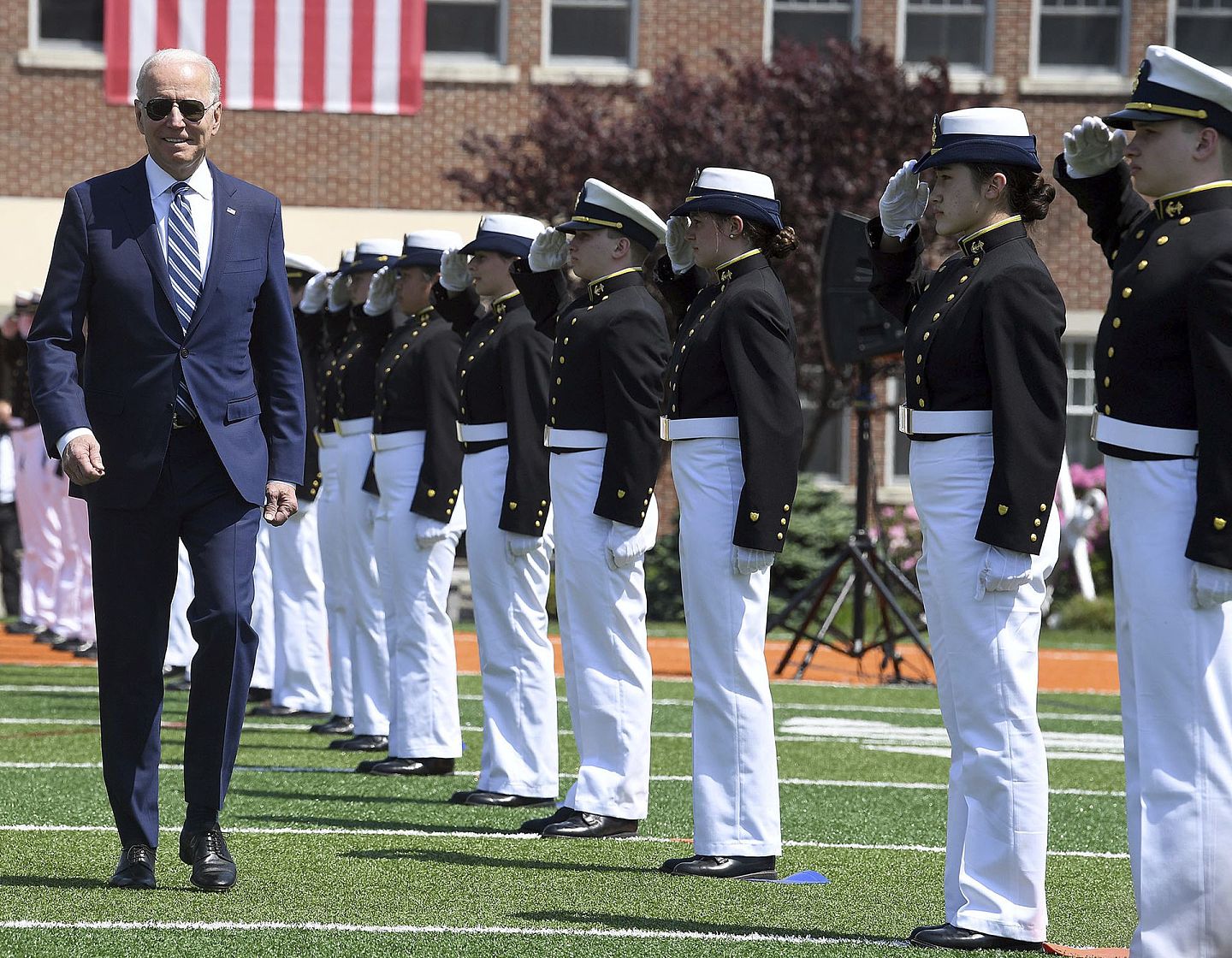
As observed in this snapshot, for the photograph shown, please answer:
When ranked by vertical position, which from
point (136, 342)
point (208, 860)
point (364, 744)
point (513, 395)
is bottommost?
point (364, 744)

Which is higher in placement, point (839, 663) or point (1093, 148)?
point (1093, 148)

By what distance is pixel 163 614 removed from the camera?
18.8 ft

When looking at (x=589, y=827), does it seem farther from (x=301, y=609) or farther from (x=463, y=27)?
(x=463, y=27)

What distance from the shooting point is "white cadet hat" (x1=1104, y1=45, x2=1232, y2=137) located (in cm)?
452

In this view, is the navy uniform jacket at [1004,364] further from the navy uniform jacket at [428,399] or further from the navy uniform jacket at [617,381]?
the navy uniform jacket at [428,399]

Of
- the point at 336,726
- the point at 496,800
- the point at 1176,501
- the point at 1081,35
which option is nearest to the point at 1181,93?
the point at 1176,501

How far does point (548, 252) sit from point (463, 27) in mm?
15952

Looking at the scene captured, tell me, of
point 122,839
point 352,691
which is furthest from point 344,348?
point 122,839

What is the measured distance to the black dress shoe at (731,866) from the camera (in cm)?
621

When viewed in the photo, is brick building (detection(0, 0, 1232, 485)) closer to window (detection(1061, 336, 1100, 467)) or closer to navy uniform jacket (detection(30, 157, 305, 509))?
window (detection(1061, 336, 1100, 467))

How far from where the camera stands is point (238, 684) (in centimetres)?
577

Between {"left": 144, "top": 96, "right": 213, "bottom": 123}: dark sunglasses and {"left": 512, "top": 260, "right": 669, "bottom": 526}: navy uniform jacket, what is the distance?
204 centimetres

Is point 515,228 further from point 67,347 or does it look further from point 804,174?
point 804,174

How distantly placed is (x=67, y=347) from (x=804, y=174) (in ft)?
49.0
